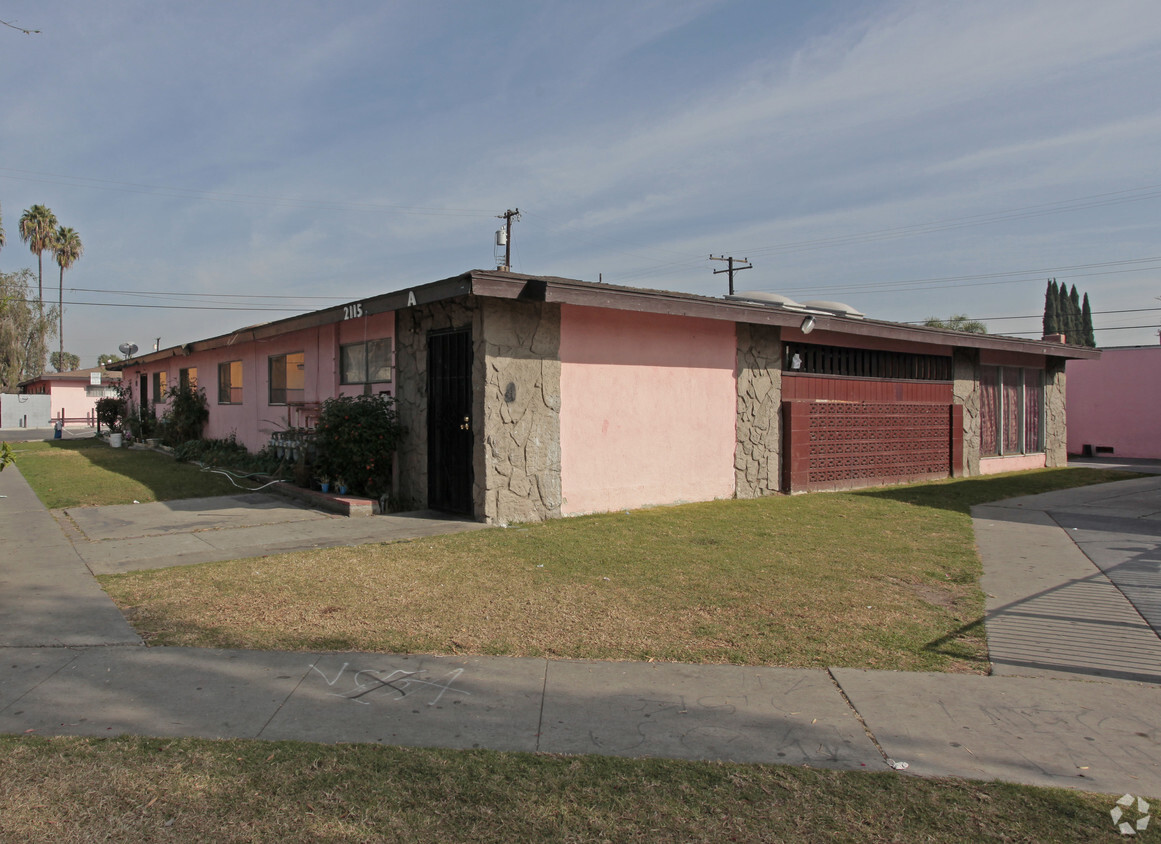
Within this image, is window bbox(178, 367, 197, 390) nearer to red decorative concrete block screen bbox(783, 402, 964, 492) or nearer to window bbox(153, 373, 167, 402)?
window bbox(153, 373, 167, 402)

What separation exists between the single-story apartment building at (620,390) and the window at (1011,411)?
13 centimetres

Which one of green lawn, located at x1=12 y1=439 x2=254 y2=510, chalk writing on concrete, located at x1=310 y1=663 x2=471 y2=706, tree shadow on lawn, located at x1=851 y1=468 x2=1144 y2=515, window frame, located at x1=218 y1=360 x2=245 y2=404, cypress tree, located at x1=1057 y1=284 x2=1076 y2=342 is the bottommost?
chalk writing on concrete, located at x1=310 y1=663 x2=471 y2=706

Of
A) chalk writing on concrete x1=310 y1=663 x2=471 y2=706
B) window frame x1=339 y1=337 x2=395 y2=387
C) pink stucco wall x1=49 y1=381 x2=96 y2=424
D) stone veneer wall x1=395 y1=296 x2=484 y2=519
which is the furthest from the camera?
pink stucco wall x1=49 y1=381 x2=96 y2=424

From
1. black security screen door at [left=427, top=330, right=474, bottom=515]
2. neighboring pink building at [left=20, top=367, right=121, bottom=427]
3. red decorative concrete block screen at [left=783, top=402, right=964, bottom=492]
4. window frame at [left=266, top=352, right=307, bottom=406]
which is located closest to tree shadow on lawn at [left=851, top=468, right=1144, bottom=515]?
red decorative concrete block screen at [left=783, top=402, right=964, bottom=492]

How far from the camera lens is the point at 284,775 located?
320cm

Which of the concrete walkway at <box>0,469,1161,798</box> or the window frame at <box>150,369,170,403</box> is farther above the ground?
the window frame at <box>150,369,170,403</box>

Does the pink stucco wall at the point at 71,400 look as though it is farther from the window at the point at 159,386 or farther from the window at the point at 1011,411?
the window at the point at 1011,411

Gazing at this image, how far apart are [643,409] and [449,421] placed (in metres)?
2.70

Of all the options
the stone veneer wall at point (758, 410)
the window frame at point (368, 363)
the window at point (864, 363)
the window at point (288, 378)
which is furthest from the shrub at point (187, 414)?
the window at point (864, 363)

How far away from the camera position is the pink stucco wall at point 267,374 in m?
12.2

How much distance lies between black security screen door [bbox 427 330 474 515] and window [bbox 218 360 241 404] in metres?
9.19

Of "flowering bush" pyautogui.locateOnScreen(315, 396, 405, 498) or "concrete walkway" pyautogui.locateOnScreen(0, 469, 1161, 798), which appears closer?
"concrete walkway" pyautogui.locateOnScreen(0, 469, 1161, 798)

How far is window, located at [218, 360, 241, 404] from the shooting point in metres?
17.6

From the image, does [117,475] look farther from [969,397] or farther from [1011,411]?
[1011,411]
